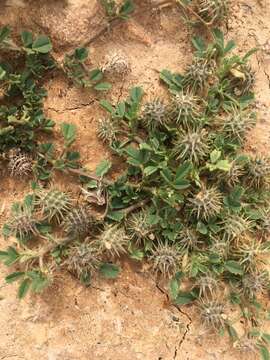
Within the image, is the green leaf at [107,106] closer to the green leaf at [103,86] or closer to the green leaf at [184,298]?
the green leaf at [103,86]

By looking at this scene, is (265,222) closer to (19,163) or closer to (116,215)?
(116,215)

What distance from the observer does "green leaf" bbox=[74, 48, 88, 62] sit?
3.32 metres

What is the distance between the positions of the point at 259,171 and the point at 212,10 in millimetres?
1158

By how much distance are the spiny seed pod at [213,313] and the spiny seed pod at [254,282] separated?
7.9 inches

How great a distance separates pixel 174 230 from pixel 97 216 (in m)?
0.52

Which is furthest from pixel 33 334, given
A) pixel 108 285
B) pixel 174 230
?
pixel 174 230

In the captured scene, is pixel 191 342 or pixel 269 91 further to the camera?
pixel 269 91

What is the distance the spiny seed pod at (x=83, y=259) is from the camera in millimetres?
3080

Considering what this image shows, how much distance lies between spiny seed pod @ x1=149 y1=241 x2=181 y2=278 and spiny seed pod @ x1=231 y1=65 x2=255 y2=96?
120cm

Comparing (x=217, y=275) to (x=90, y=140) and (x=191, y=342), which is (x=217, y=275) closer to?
(x=191, y=342)

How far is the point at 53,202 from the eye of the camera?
3.08 metres

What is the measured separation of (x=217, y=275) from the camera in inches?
127

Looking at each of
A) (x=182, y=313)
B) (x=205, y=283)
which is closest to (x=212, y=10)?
(x=205, y=283)

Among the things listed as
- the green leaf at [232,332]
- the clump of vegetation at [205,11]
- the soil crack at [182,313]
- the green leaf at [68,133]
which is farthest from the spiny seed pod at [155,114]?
the green leaf at [232,332]
